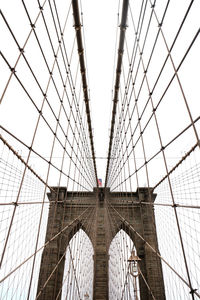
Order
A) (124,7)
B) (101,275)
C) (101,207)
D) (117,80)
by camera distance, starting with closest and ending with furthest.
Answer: (124,7), (117,80), (101,275), (101,207)

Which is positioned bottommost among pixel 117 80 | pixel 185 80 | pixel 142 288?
pixel 142 288

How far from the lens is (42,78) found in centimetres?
373

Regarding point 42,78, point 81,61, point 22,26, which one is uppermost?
point 81,61

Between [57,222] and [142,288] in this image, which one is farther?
[57,222]

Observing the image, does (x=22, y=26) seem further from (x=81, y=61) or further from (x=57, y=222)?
(x=57, y=222)

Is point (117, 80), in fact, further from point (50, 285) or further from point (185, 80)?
point (50, 285)

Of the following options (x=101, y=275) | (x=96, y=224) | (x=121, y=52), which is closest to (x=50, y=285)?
(x=101, y=275)

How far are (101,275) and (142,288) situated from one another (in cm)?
217

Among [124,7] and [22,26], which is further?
[124,7]

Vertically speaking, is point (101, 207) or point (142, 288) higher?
point (101, 207)

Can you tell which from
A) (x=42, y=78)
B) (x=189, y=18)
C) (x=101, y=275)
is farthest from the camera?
(x=101, y=275)

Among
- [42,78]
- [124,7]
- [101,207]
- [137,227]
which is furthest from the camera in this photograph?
[101,207]

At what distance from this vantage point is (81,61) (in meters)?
3.98

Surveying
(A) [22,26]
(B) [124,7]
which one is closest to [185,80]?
(B) [124,7]
